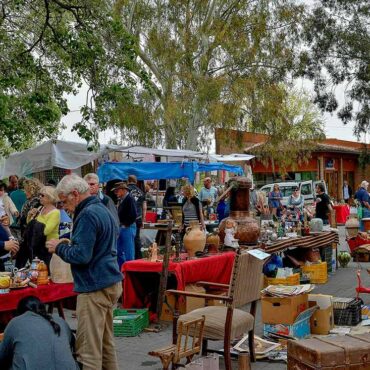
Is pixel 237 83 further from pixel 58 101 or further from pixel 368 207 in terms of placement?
pixel 58 101

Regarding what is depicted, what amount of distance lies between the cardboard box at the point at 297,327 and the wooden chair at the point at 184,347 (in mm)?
1599

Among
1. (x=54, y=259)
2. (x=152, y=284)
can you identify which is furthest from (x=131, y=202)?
(x=54, y=259)

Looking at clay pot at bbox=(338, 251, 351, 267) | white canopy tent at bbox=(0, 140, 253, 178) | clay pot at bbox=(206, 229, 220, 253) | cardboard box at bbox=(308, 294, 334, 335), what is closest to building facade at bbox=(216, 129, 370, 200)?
clay pot at bbox=(338, 251, 351, 267)

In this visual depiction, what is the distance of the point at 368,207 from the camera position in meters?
16.5

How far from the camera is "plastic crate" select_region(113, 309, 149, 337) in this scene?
673 centimetres

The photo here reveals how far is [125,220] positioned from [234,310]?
12.0ft

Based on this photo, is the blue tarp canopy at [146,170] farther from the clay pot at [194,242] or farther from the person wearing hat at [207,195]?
the clay pot at [194,242]

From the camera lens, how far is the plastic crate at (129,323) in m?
6.73

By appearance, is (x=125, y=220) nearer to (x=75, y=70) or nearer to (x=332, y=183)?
(x=75, y=70)

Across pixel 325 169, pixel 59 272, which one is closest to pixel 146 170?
pixel 59 272

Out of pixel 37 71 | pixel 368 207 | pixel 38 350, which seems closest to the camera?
pixel 38 350

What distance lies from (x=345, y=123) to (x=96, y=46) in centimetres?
1793

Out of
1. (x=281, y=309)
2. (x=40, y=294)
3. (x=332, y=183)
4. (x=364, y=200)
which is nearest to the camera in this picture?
(x=40, y=294)

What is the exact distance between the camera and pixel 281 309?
642cm
